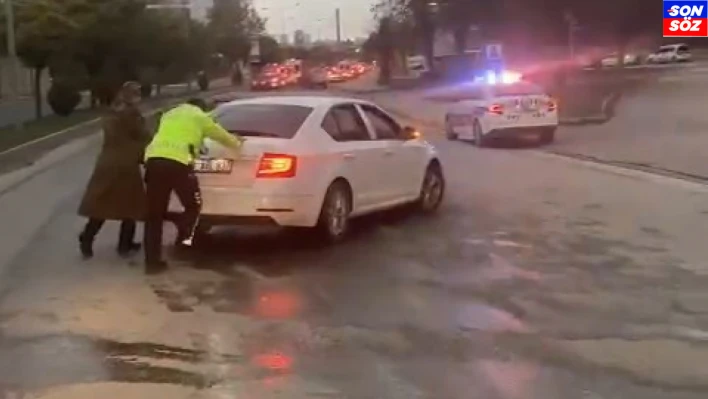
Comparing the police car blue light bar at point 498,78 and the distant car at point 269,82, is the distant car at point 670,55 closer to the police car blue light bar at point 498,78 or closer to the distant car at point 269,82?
the distant car at point 269,82

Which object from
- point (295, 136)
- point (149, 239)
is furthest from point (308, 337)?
point (295, 136)

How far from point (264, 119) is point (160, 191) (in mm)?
1916

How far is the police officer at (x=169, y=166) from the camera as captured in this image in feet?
38.1

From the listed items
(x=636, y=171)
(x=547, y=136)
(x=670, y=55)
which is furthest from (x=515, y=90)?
(x=670, y=55)

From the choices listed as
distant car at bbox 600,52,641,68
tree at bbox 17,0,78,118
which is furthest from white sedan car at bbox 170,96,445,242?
distant car at bbox 600,52,641,68

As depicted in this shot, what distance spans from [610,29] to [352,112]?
187 ft

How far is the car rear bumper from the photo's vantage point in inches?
487

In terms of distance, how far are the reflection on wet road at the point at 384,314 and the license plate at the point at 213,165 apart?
85cm

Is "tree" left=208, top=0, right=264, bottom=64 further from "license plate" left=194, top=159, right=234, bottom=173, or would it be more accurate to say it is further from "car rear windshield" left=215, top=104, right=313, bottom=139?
"license plate" left=194, top=159, right=234, bottom=173

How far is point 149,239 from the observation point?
1168 centimetres

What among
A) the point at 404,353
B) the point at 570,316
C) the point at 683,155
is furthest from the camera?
the point at 683,155

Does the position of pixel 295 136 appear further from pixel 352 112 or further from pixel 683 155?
pixel 683 155

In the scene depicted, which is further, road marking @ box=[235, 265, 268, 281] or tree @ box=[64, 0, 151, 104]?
tree @ box=[64, 0, 151, 104]

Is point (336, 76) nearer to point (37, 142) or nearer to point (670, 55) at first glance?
point (670, 55)
